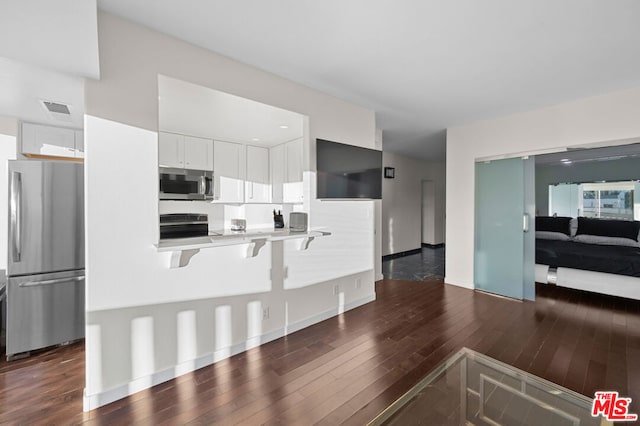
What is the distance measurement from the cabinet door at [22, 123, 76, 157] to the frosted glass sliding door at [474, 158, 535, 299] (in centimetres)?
571

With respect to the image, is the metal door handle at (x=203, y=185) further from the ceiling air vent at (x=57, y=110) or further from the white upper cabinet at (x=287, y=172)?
the ceiling air vent at (x=57, y=110)

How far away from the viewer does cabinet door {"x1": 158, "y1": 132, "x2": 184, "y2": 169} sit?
3.60 metres

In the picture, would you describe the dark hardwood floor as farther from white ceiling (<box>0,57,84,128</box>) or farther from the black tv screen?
white ceiling (<box>0,57,84,128</box>)

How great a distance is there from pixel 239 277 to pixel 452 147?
160 inches

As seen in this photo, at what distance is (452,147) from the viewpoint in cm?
471

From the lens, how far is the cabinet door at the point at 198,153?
3762 mm

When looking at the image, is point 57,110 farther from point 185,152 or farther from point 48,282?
point 48,282

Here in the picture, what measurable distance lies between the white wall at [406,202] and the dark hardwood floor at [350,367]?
337 cm

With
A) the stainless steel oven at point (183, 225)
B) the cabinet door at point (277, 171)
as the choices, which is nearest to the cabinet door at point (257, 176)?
the cabinet door at point (277, 171)

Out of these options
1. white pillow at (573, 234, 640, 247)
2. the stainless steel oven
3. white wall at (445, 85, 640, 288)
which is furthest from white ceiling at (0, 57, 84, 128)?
white pillow at (573, 234, 640, 247)

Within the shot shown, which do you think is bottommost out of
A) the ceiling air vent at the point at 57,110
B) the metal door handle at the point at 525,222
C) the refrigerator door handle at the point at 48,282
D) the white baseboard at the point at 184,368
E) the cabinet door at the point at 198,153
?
the white baseboard at the point at 184,368

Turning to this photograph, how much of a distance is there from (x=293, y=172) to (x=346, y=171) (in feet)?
2.93

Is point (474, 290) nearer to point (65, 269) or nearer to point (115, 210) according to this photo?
point (115, 210)

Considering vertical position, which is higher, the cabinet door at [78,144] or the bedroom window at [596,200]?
the cabinet door at [78,144]
